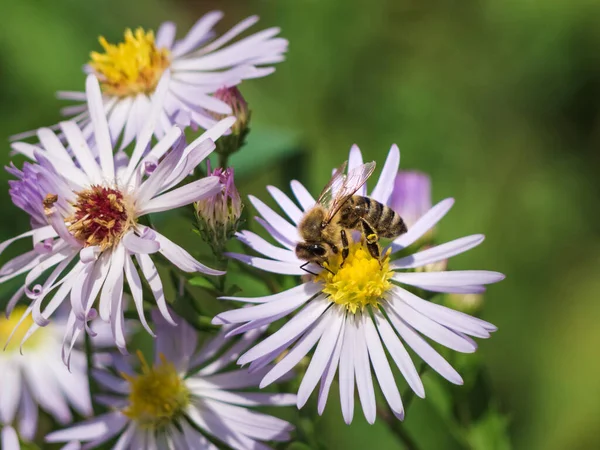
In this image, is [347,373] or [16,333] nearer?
[347,373]

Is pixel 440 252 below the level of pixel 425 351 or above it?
above

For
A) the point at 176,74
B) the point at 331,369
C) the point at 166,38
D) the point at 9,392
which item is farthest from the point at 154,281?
the point at 9,392

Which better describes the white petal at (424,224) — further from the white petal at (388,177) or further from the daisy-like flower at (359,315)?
the white petal at (388,177)

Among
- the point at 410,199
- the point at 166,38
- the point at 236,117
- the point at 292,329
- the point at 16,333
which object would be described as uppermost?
the point at 166,38

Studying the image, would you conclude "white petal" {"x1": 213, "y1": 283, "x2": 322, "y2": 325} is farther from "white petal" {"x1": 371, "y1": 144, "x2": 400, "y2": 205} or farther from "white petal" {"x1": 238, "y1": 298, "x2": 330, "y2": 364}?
"white petal" {"x1": 371, "y1": 144, "x2": 400, "y2": 205}

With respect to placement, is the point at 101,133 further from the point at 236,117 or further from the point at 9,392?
the point at 9,392

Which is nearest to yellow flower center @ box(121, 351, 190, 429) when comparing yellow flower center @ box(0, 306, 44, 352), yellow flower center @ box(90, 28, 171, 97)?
yellow flower center @ box(90, 28, 171, 97)

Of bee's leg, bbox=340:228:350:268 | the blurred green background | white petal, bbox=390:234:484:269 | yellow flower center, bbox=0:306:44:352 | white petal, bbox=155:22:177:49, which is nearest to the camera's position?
white petal, bbox=390:234:484:269
